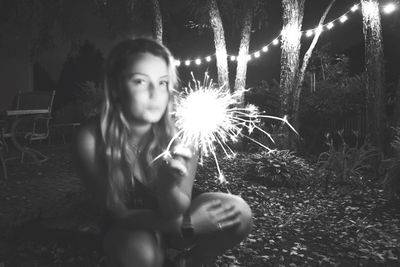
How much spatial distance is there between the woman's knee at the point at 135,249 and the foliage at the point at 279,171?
16.0 feet

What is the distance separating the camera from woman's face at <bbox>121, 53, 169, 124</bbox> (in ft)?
6.12

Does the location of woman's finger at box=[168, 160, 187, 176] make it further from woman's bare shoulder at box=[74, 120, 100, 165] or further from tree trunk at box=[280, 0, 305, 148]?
tree trunk at box=[280, 0, 305, 148]

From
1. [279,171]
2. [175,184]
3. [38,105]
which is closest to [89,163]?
[175,184]

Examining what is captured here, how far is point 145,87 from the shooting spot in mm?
1872

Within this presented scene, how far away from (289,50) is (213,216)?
7862 millimetres

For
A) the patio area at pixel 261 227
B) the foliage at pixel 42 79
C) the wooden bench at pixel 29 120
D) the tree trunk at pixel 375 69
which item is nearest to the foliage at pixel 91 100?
the wooden bench at pixel 29 120

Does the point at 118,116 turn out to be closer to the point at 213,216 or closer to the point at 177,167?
the point at 177,167

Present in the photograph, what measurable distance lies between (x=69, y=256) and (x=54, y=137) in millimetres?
10866

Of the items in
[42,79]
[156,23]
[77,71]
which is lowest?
[42,79]

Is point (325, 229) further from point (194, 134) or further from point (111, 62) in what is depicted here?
point (111, 62)

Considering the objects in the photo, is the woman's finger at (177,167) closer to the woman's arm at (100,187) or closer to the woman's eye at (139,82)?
the woman's arm at (100,187)

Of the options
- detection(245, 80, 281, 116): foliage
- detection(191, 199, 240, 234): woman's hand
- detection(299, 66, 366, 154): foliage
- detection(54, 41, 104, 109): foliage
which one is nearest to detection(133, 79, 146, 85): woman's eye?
detection(191, 199, 240, 234): woman's hand

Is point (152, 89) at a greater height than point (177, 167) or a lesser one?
greater

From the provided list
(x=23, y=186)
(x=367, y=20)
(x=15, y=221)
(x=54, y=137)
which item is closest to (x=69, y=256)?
(x=15, y=221)
